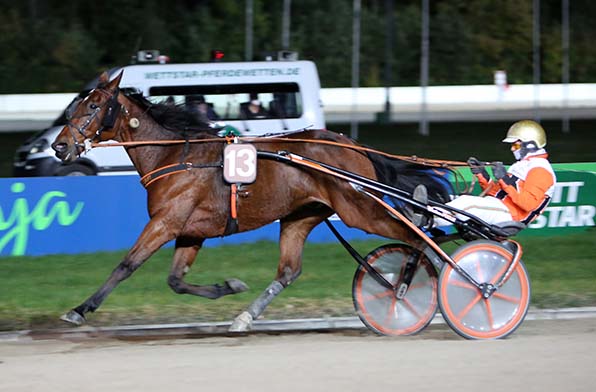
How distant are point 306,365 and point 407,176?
6.83ft

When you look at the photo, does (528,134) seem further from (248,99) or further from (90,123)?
(248,99)

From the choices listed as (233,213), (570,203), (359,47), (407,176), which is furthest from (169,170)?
(359,47)

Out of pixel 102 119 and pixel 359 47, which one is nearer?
pixel 102 119

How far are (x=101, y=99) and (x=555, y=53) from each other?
3033 cm

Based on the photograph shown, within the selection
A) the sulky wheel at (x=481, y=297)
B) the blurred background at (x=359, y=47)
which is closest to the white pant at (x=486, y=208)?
the sulky wheel at (x=481, y=297)

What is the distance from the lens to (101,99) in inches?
296

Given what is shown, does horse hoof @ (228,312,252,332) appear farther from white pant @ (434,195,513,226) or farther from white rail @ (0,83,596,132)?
white rail @ (0,83,596,132)

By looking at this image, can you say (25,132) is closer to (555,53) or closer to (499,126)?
(499,126)

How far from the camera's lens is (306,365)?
6141 millimetres

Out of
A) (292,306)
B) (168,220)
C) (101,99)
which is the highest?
(101,99)

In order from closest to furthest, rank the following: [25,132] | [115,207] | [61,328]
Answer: [61,328]
[115,207]
[25,132]

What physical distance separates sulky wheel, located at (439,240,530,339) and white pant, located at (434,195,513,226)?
0.17 metres

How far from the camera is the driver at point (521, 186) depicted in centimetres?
704

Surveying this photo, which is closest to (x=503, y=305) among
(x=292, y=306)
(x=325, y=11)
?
(x=292, y=306)
